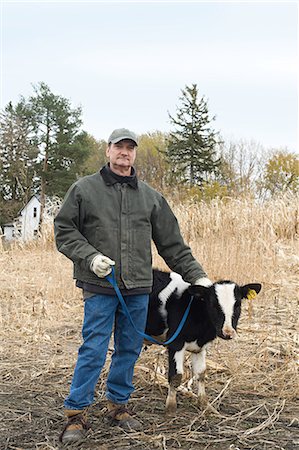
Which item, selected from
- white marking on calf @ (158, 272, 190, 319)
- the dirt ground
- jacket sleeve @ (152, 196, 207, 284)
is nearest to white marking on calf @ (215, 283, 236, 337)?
jacket sleeve @ (152, 196, 207, 284)

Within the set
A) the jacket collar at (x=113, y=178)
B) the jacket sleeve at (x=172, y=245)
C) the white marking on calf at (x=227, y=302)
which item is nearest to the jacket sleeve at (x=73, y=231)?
the jacket collar at (x=113, y=178)

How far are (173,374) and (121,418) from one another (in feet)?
1.68

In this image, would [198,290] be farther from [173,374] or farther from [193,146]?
[193,146]

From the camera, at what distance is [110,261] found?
140 inches

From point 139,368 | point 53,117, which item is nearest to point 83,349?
point 139,368

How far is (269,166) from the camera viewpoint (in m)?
31.9

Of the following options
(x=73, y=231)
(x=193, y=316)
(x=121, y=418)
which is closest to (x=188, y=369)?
(x=193, y=316)

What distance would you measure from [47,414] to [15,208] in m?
31.0

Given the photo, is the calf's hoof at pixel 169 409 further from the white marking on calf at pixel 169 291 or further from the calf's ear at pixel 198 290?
the calf's ear at pixel 198 290

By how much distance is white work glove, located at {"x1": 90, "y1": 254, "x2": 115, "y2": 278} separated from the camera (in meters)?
3.55

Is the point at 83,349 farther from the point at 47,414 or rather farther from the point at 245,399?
the point at 245,399

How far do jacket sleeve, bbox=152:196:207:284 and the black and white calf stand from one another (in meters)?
0.15

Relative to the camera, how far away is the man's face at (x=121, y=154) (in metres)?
3.95

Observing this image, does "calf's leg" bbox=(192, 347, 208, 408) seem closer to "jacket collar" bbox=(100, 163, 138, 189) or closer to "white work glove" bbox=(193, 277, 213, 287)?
"white work glove" bbox=(193, 277, 213, 287)
